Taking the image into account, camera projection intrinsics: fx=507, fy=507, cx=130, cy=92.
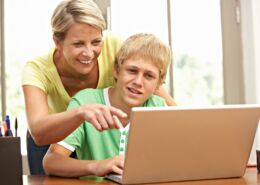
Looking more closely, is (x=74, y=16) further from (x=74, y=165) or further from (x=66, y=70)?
(x=74, y=165)

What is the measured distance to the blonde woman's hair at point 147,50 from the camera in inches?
61.6

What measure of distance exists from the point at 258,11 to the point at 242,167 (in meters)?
2.14

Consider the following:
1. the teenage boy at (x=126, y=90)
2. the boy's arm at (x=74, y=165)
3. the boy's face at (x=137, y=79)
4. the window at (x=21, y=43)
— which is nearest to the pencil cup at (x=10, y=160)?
the boy's arm at (x=74, y=165)

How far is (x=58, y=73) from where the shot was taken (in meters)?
1.83

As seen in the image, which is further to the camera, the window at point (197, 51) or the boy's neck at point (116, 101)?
the window at point (197, 51)

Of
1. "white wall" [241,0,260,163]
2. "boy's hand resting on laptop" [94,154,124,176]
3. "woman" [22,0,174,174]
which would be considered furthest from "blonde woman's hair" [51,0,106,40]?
"white wall" [241,0,260,163]

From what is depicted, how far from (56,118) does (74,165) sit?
136 mm

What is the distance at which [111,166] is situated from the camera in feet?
4.19

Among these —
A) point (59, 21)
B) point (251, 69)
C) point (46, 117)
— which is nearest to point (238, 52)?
point (251, 69)

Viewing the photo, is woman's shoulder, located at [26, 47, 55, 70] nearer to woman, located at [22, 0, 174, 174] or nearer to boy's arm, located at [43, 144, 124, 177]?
woman, located at [22, 0, 174, 174]

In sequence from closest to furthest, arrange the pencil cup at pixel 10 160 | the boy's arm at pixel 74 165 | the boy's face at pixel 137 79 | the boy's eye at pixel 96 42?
the pencil cup at pixel 10 160, the boy's arm at pixel 74 165, the boy's face at pixel 137 79, the boy's eye at pixel 96 42

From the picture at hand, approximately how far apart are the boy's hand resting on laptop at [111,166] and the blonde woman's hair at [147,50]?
1.31ft

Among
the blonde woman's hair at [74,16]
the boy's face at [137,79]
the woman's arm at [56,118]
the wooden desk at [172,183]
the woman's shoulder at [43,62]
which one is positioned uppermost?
the blonde woman's hair at [74,16]

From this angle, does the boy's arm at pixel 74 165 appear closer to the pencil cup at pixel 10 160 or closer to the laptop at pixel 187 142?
the laptop at pixel 187 142
